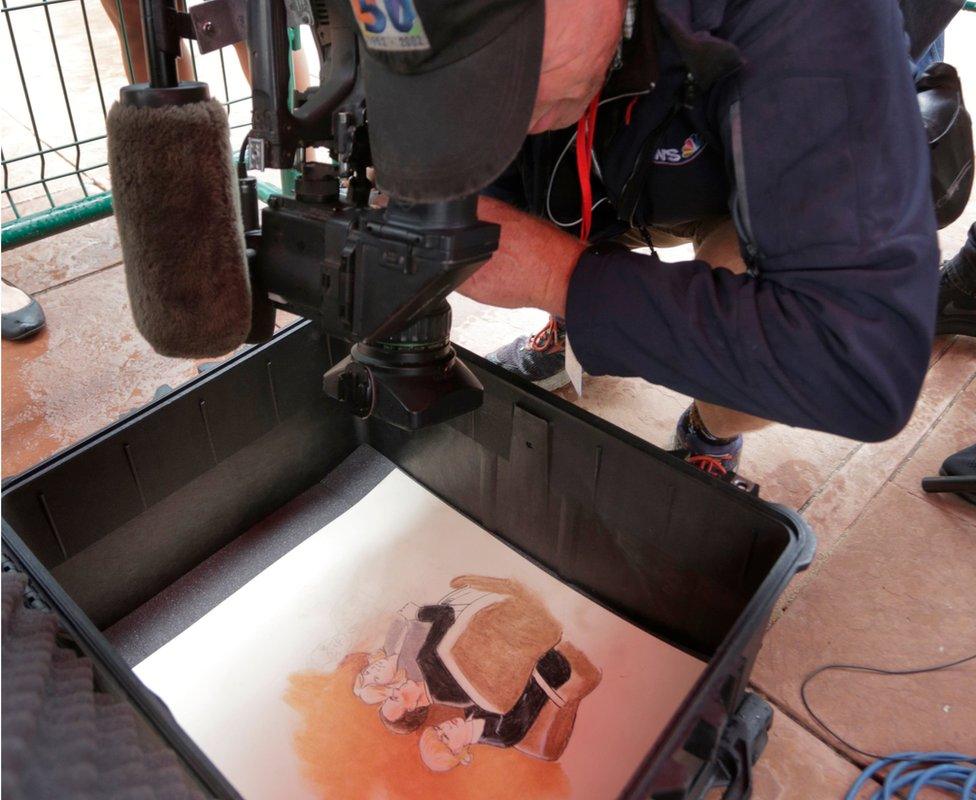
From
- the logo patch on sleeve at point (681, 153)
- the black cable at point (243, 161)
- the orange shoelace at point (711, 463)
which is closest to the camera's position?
the black cable at point (243, 161)

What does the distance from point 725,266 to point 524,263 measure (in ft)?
0.93

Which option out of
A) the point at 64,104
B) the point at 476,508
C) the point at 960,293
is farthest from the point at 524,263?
the point at 64,104

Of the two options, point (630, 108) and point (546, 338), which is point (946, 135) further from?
point (546, 338)

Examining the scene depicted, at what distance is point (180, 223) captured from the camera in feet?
1.95

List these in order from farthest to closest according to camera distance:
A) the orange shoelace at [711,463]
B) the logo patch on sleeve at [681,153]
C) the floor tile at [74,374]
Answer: the floor tile at [74,374], the orange shoelace at [711,463], the logo patch on sleeve at [681,153]

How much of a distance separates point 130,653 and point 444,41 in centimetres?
69

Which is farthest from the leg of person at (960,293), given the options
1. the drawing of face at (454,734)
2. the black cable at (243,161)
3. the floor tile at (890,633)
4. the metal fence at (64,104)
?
the metal fence at (64,104)

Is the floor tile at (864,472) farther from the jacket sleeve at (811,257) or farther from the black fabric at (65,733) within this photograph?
the black fabric at (65,733)

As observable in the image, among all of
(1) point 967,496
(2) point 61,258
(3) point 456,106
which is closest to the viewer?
(3) point 456,106

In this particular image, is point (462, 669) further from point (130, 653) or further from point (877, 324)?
point (877, 324)

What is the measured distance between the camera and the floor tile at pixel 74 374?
1134 millimetres

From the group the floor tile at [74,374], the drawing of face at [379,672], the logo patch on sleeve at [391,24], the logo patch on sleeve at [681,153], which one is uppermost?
the logo patch on sleeve at [391,24]

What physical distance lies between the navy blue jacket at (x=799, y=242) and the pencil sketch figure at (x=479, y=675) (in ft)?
1.12

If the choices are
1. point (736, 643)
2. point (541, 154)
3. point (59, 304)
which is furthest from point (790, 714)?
point (59, 304)
